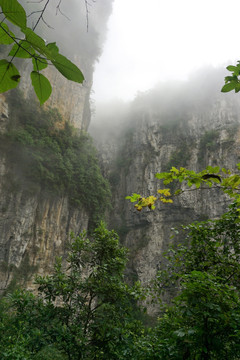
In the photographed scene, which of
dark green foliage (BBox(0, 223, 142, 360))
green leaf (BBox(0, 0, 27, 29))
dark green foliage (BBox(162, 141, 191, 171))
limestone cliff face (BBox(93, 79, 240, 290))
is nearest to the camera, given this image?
green leaf (BBox(0, 0, 27, 29))

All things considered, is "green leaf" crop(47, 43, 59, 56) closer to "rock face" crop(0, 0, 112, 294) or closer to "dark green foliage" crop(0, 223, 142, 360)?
"dark green foliage" crop(0, 223, 142, 360)

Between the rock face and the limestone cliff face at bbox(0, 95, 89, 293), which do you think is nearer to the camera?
the limestone cliff face at bbox(0, 95, 89, 293)

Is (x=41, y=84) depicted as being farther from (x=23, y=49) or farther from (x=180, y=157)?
(x=180, y=157)

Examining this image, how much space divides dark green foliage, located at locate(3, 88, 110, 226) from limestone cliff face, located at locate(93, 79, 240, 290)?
541cm

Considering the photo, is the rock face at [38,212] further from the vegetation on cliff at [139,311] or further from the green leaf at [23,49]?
the green leaf at [23,49]

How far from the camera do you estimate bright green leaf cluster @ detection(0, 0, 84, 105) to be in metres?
0.36

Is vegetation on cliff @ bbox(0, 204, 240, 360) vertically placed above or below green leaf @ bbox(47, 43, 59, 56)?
below

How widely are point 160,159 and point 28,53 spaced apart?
20835 mm

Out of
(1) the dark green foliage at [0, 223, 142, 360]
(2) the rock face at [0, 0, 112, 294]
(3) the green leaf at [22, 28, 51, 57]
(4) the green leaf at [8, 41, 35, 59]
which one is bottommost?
(1) the dark green foliage at [0, 223, 142, 360]

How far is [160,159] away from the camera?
20875 millimetres

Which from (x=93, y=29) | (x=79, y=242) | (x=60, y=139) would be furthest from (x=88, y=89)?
(x=79, y=242)

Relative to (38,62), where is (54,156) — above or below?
above

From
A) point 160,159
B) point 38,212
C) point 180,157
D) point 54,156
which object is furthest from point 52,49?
point 160,159

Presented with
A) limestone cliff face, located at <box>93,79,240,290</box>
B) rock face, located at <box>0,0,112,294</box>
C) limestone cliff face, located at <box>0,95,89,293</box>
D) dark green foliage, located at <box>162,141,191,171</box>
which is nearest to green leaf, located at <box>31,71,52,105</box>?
limestone cliff face, located at <box>0,95,89,293</box>
